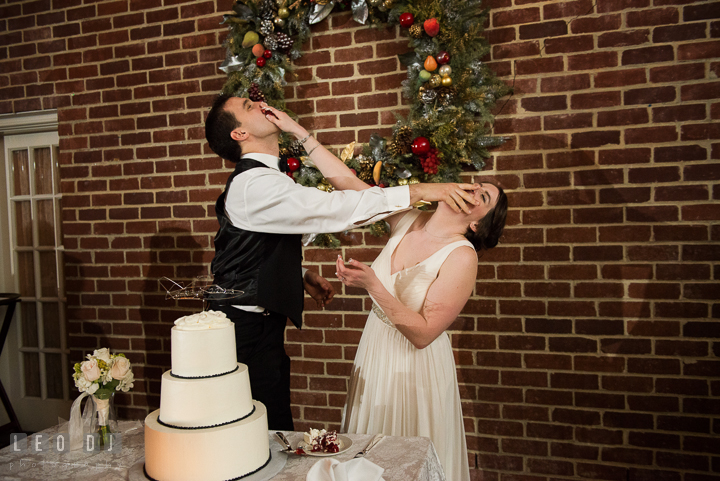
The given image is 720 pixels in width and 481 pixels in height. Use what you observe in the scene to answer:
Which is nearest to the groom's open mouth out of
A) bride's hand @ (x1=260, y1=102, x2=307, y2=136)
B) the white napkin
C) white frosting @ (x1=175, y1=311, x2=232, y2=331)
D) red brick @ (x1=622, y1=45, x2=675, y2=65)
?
bride's hand @ (x1=260, y1=102, x2=307, y2=136)

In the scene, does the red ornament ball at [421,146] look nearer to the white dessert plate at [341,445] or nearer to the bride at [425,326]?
the bride at [425,326]

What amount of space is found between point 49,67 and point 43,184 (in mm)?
876

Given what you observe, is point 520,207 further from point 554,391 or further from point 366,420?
point 366,420

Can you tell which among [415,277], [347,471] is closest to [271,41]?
[415,277]

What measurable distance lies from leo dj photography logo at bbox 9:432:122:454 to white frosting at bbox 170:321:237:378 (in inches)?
18.4

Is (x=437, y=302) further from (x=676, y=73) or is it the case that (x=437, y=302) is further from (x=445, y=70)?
(x=676, y=73)

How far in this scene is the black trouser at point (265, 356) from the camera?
6.57 ft

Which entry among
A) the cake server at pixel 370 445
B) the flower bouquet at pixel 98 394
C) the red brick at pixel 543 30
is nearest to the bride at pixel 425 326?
the cake server at pixel 370 445

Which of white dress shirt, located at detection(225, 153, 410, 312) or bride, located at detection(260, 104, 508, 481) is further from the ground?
white dress shirt, located at detection(225, 153, 410, 312)

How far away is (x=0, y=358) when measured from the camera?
3.84 meters

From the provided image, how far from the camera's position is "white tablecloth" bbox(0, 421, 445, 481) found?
1294mm

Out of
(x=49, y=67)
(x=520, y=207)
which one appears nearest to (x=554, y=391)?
(x=520, y=207)

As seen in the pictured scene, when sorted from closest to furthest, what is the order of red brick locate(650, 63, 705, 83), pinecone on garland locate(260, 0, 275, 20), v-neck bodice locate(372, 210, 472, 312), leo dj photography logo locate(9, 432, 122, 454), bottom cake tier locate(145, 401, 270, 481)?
bottom cake tier locate(145, 401, 270, 481) < leo dj photography logo locate(9, 432, 122, 454) < v-neck bodice locate(372, 210, 472, 312) < red brick locate(650, 63, 705, 83) < pinecone on garland locate(260, 0, 275, 20)

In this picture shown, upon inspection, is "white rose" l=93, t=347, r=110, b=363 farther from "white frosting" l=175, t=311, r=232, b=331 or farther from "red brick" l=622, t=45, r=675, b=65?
"red brick" l=622, t=45, r=675, b=65
